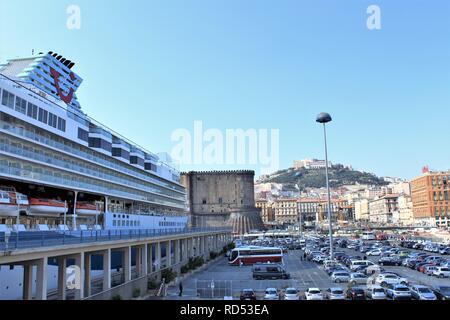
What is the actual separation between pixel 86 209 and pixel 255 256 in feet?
83.4

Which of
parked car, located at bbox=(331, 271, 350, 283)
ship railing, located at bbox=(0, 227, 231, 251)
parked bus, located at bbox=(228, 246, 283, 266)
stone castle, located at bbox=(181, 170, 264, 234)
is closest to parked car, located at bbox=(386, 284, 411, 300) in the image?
parked car, located at bbox=(331, 271, 350, 283)

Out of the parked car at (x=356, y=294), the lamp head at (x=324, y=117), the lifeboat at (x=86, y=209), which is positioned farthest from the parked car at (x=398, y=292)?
the lifeboat at (x=86, y=209)

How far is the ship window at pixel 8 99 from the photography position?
2946 cm

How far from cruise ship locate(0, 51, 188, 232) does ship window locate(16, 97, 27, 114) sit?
78 millimetres

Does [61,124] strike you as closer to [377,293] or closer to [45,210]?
[45,210]

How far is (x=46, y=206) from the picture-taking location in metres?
33.3

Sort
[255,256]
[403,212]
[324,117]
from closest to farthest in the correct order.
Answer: [324,117]
[255,256]
[403,212]

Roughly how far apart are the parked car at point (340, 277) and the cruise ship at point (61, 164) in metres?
24.4

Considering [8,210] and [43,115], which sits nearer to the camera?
[8,210]

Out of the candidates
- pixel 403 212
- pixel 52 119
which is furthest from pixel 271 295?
pixel 403 212

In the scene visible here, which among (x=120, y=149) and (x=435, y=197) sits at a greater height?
(x=120, y=149)
